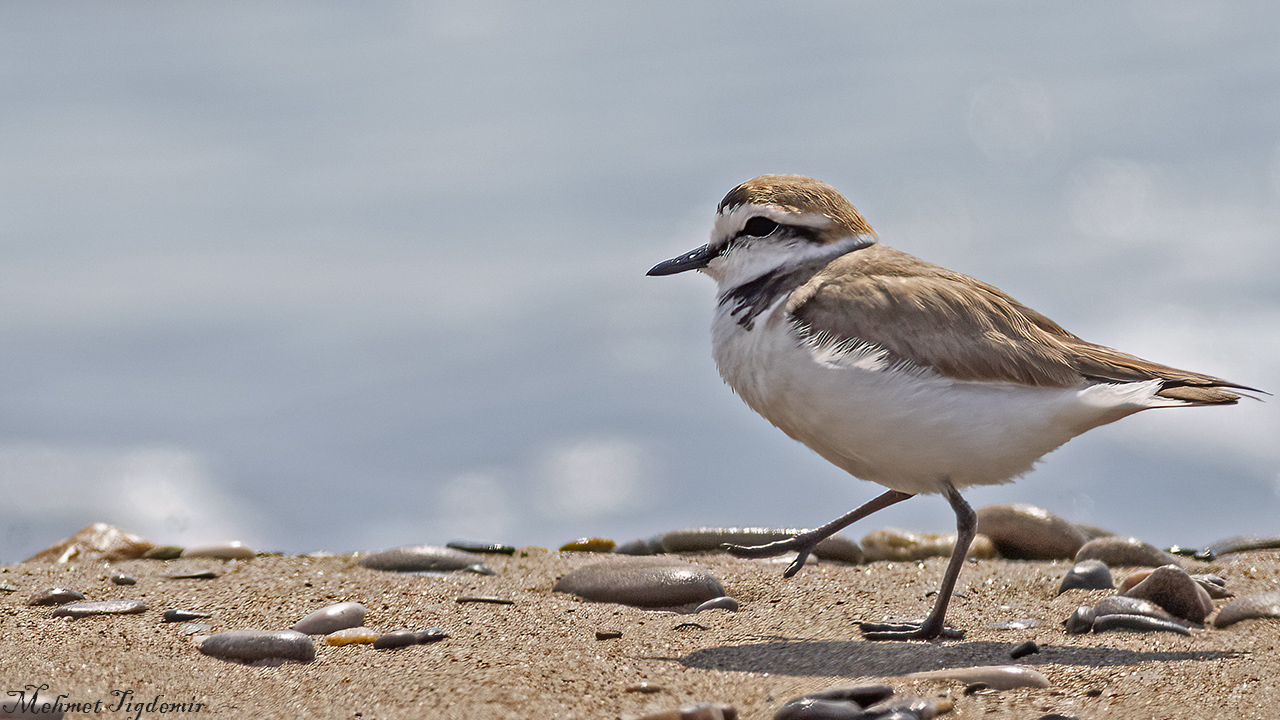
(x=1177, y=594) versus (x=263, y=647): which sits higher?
(x=263, y=647)

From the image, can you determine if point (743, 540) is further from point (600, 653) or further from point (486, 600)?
point (600, 653)

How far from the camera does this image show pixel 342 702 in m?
4.43

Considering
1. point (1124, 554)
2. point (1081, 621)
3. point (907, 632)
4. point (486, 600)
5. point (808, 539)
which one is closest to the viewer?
point (907, 632)

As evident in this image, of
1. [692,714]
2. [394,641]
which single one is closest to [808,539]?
[692,714]

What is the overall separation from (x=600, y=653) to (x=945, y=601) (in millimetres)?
1728

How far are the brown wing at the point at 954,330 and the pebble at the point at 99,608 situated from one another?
12.9ft

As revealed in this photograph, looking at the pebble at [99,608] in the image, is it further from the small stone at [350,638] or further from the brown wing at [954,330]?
the brown wing at [954,330]

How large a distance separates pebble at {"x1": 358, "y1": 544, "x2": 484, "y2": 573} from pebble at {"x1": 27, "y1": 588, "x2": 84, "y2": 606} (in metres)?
1.78

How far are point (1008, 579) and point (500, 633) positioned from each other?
3.33 meters

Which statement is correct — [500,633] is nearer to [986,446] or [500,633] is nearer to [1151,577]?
[986,446]


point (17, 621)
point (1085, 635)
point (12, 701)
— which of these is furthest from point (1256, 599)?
point (17, 621)

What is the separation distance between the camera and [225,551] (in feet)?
25.6

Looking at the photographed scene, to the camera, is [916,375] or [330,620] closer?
[916,375]

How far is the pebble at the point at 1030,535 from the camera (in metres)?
8.07
